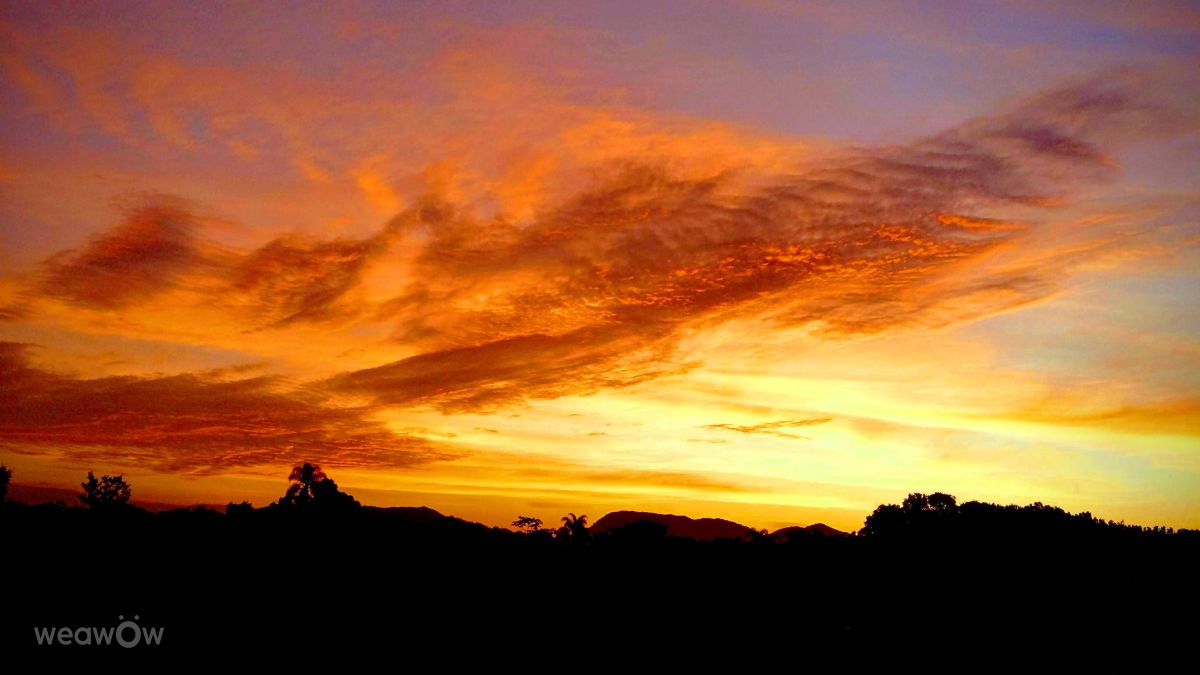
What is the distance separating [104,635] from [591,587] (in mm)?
30527

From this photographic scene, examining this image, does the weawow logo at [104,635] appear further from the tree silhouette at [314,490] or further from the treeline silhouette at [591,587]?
the tree silhouette at [314,490]

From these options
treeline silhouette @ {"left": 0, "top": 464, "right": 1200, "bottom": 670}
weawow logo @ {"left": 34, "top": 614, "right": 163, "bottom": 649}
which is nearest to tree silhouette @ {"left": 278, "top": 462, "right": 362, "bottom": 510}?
treeline silhouette @ {"left": 0, "top": 464, "right": 1200, "bottom": 670}

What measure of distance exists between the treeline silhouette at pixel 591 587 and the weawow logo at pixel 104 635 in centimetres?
101

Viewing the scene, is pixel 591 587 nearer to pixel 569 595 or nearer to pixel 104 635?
pixel 569 595

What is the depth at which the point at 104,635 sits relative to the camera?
106 ft

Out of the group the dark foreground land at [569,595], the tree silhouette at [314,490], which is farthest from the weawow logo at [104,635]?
the tree silhouette at [314,490]

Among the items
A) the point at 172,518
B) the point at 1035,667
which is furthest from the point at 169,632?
the point at 1035,667

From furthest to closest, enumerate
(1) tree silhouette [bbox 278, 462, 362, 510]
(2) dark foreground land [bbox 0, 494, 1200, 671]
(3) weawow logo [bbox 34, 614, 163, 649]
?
1. (1) tree silhouette [bbox 278, 462, 362, 510]
2. (2) dark foreground land [bbox 0, 494, 1200, 671]
3. (3) weawow logo [bbox 34, 614, 163, 649]

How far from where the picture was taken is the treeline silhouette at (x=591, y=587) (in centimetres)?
3856

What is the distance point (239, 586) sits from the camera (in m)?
41.6

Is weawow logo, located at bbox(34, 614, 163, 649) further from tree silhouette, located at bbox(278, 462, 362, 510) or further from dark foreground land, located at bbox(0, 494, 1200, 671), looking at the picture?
tree silhouette, located at bbox(278, 462, 362, 510)

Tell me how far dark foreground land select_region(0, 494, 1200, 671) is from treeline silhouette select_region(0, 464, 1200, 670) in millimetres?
179

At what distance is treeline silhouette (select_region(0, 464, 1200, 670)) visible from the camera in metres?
38.6

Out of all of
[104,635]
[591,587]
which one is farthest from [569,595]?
[104,635]
